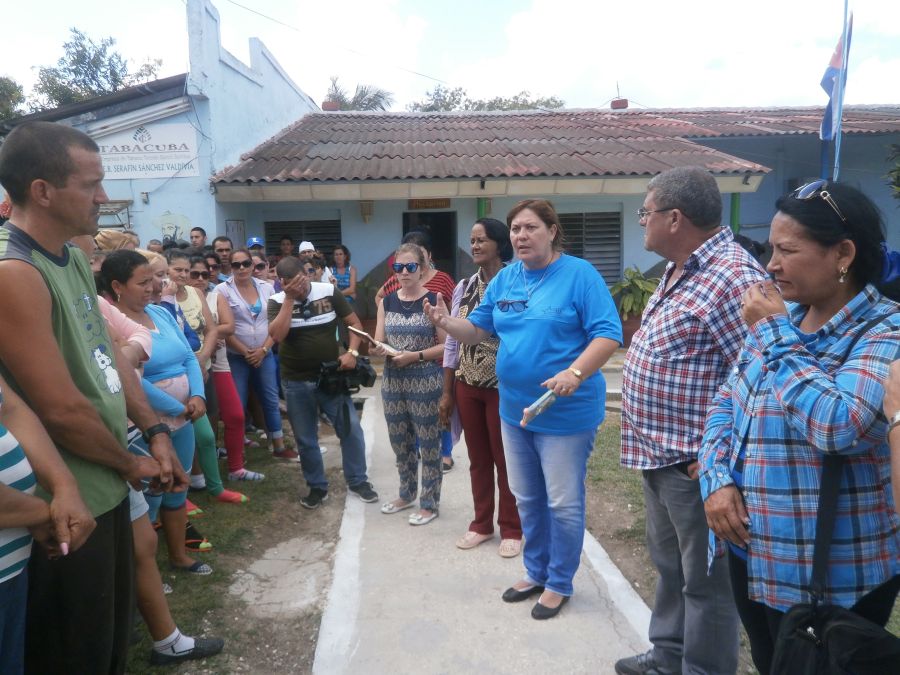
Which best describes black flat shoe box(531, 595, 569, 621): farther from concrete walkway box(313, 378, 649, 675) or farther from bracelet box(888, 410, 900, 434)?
bracelet box(888, 410, 900, 434)

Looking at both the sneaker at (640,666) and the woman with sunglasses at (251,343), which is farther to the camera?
the woman with sunglasses at (251,343)

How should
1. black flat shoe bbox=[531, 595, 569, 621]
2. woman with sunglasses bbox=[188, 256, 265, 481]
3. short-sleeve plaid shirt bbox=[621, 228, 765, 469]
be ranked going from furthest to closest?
woman with sunglasses bbox=[188, 256, 265, 481] → black flat shoe bbox=[531, 595, 569, 621] → short-sleeve plaid shirt bbox=[621, 228, 765, 469]

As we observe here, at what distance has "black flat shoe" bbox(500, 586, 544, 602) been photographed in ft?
10.8

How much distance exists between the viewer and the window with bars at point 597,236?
10.8 meters

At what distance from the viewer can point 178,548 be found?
11.6 feet

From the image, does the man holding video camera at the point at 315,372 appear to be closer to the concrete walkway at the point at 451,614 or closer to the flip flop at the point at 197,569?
the concrete walkway at the point at 451,614

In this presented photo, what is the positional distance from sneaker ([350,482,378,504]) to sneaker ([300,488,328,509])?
0.23m

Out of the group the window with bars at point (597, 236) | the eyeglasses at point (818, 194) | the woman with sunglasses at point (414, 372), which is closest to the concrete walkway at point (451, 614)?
the woman with sunglasses at point (414, 372)

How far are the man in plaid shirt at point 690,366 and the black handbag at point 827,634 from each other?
0.65m

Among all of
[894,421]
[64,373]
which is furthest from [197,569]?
[894,421]

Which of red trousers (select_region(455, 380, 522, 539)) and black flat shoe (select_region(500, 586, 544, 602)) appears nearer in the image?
black flat shoe (select_region(500, 586, 544, 602))

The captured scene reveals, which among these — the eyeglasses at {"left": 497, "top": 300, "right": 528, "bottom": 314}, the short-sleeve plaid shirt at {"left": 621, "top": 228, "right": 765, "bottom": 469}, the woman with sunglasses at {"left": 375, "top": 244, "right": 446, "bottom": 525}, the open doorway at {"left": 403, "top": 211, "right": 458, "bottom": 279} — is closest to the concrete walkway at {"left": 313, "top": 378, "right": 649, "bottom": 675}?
the woman with sunglasses at {"left": 375, "top": 244, "right": 446, "bottom": 525}

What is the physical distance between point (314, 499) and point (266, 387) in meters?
1.36

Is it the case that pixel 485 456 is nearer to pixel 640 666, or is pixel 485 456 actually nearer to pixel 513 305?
pixel 513 305
